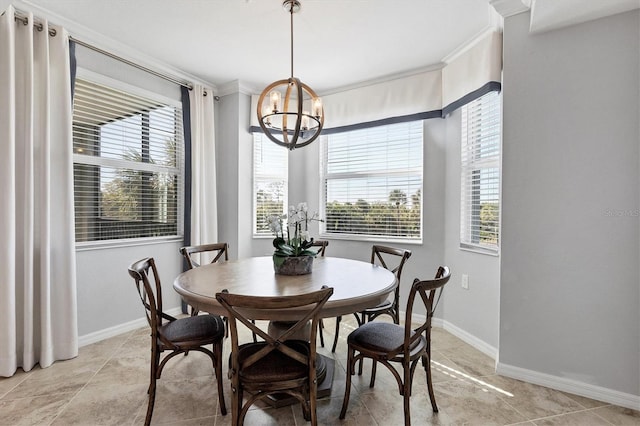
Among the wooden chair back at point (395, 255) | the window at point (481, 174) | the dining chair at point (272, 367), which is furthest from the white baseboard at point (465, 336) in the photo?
the dining chair at point (272, 367)

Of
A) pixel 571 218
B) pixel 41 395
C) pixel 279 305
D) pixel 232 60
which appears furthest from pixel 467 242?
pixel 41 395

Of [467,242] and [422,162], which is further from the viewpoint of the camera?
[422,162]

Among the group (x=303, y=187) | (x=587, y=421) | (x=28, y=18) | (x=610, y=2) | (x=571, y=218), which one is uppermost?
(x=28, y=18)

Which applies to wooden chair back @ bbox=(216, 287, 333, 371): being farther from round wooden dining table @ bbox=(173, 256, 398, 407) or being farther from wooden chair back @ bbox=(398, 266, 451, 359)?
wooden chair back @ bbox=(398, 266, 451, 359)

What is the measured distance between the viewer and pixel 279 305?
1337 mm

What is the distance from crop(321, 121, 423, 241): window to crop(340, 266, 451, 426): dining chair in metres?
1.78

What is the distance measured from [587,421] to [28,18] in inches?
173

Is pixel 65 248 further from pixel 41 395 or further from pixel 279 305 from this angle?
pixel 279 305

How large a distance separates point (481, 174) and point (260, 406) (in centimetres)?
251

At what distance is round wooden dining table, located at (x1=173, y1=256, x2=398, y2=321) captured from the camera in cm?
159

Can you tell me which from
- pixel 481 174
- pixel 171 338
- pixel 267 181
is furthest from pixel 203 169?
pixel 481 174

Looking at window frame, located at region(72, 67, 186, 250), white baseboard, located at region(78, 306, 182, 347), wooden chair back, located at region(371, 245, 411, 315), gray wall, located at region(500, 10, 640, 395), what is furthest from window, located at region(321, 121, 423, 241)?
white baseboard, located at region(78, 306, 182, 347)

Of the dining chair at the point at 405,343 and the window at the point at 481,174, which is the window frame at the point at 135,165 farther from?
the window at the point at 481,174

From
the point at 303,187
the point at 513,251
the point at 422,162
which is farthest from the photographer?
the point at 303,187
